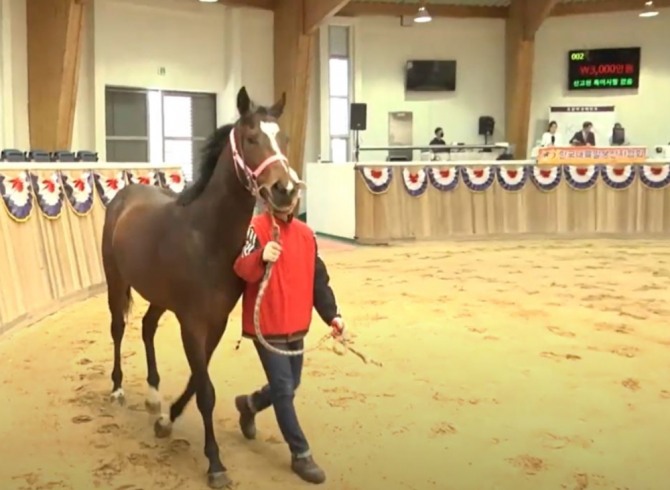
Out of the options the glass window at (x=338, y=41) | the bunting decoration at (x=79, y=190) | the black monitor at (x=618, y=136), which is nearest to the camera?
the bunting decoration at (x=79, y=190)

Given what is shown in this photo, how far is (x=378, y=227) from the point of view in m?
11.2

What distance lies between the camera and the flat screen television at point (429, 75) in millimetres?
16391

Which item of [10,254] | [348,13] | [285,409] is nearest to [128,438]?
[285,409]

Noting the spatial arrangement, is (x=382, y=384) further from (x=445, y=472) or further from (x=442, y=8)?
(x=442, y=8)

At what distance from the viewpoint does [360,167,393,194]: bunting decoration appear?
11070 mm

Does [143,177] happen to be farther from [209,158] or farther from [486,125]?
[486,125]

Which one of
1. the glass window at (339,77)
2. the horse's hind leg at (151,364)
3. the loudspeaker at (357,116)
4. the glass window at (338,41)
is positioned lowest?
the horse's hind leg at (151,364)

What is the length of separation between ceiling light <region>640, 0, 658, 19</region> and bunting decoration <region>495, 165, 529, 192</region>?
5526mm

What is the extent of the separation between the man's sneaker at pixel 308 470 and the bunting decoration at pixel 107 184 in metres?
4.64

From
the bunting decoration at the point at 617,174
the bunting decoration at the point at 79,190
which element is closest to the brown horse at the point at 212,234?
the bunting decoration at the point at 79,190

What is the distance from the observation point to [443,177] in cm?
1141

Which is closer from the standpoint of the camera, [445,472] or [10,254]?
[445,472]

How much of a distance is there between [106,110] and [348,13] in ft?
17.8

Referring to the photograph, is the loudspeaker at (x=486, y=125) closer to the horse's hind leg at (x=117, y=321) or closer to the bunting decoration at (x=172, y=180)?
the bunting decoration at (x=172, y=180)
